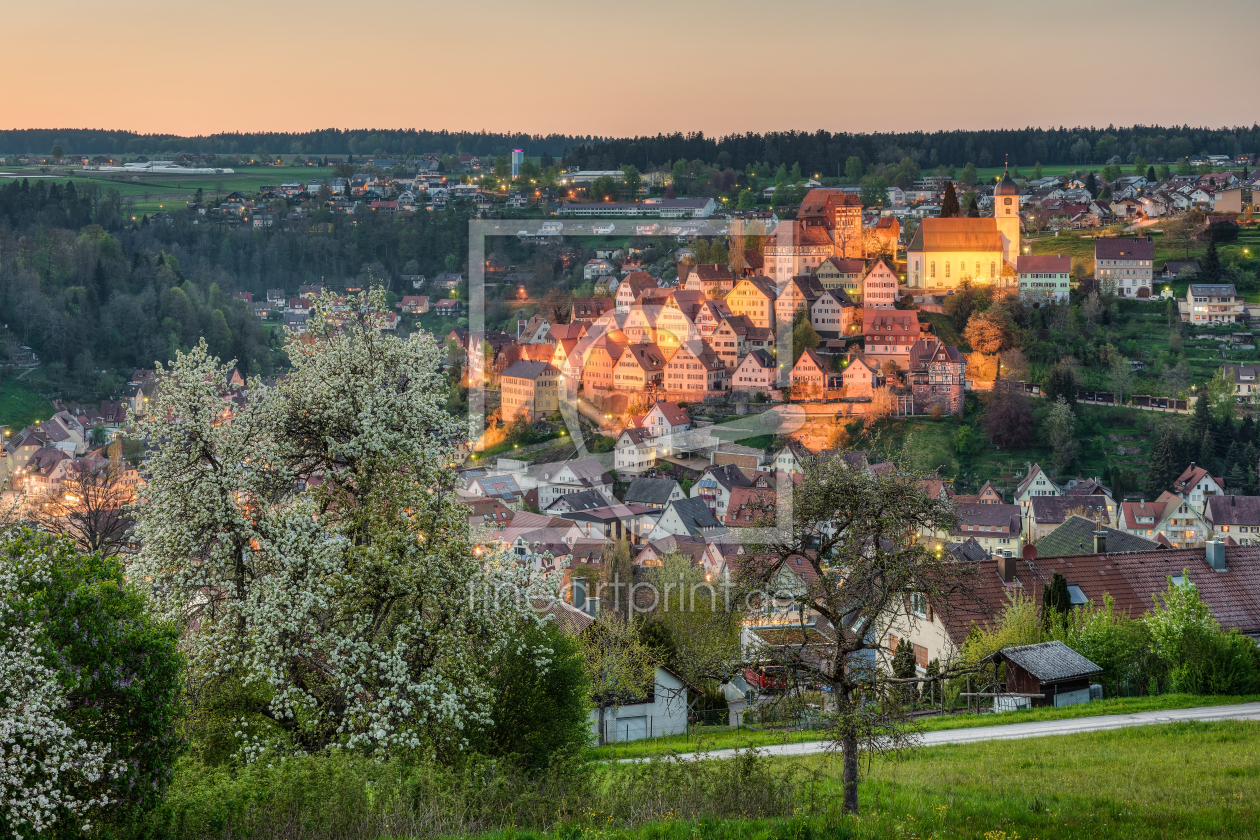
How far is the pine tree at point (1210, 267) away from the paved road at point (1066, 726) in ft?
207

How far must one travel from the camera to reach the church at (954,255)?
68.9m

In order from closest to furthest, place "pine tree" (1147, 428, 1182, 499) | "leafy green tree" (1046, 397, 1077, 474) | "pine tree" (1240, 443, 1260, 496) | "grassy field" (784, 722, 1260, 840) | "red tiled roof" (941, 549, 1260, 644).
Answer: "grassy field" (784, 722, 1260, 840) → "red tiled roof" (941, 549, 1260, 644) → "pine tree" (1147, 428, 1182, 499) → "pine tree" (1240, 443, 1260, 496) → "leafy green tree" (1046, 397, 1077, 474)

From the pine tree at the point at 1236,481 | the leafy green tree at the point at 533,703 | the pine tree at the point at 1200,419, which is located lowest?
the pine tree at the point at 1236,481

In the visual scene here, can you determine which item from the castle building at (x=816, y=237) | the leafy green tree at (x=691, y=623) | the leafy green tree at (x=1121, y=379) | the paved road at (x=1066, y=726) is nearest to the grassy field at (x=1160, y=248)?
the castle building at (x=816, y=237)

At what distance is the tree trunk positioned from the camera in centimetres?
734

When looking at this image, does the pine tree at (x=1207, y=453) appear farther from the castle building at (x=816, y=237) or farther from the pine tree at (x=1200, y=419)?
the castle building at (x=816, y=237)

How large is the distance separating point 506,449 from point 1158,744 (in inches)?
1687

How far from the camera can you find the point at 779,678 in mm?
7777

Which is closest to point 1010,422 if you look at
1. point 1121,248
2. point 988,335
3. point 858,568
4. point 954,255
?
point 988,335

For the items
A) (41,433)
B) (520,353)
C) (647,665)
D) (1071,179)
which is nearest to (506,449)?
(520,353)

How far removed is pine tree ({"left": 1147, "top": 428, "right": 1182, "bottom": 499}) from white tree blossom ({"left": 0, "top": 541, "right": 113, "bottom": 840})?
161 ft

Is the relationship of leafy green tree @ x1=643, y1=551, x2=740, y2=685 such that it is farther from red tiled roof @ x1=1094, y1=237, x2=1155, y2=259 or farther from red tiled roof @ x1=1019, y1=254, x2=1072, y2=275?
red tiled roof @ x1=1094, y1=237, x2=1155, y2=259

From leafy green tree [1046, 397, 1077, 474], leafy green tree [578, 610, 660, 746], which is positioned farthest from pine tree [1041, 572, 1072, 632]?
leafy green tree [1046, 397, 1077, 474]

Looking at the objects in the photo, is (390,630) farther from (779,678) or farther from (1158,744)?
(1158,744)
